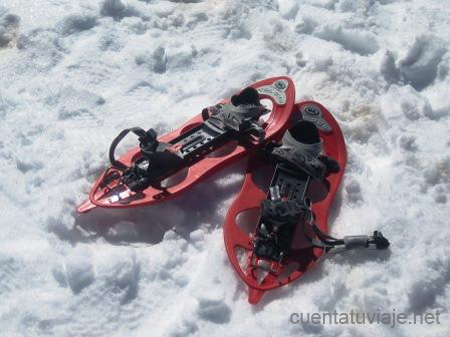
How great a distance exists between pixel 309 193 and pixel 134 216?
1.04 meters

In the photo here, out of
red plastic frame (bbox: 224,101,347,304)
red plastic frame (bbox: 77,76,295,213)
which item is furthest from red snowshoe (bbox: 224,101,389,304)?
red plastic frame (bbox: 77,76,295,213)

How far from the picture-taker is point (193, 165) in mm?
3277

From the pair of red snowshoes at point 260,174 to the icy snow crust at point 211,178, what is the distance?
92 millimetres

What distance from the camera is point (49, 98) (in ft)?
12.2

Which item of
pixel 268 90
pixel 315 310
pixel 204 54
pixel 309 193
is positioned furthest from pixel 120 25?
pixel 315 310

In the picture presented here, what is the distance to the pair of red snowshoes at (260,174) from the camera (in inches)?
112

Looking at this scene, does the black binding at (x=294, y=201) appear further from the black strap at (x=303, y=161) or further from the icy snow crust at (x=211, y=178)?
the icy snow crust at (x=211, y=178)

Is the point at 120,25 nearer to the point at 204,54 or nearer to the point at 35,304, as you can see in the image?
the point at 204,54

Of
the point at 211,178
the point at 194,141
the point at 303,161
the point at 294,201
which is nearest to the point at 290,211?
the point at 294,201

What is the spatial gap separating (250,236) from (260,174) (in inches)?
18.6

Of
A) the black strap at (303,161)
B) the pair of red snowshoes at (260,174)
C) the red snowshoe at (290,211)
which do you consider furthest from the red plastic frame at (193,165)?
the black strap at (303,161)

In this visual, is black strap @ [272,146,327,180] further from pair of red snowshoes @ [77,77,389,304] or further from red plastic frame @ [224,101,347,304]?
red plastic frame @ [224,101,347,304]

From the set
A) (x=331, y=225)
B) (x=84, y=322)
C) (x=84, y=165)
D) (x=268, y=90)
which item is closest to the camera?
(x=84, y=322)

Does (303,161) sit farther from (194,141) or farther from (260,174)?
(194,141)
